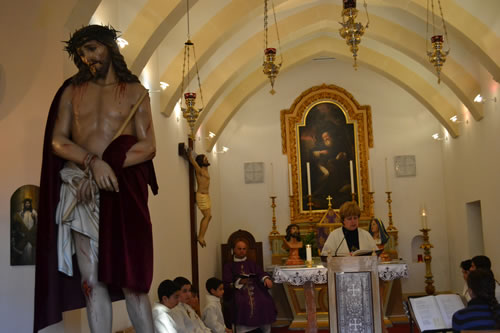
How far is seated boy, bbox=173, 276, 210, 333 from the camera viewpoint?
768 cm

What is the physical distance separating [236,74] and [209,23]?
2144 millimetres

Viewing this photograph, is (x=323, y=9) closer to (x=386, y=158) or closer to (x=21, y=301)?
(x=386, y=158)

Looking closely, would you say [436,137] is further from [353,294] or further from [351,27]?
[351,27]

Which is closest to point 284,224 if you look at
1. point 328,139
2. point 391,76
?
point 328,139

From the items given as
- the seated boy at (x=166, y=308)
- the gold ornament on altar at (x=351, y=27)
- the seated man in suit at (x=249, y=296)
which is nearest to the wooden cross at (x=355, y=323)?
the seated boy at (x=166, y=308)

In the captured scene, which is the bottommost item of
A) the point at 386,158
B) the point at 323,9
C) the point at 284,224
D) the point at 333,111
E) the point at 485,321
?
the point at 485,321

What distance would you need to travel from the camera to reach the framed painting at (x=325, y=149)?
15469 millimetres

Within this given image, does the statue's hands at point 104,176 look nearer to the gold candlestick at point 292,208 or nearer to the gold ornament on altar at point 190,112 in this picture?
the gold ornament on altar at point 190,112

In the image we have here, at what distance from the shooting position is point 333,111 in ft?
52.0

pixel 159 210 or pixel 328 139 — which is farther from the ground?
pixel 328 139

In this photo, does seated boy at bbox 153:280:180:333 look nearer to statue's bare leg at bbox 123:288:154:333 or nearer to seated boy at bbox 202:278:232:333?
seated boy at bbox 202:278:232:333

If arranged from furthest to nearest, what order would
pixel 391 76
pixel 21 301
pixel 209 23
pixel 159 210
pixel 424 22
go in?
pixel 391 76 < pixel 424 22 < pixel 209 23 < pixel 159 210 < pixel 21 301

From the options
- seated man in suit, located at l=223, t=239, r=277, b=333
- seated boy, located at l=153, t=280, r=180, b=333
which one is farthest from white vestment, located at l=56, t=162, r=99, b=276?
seated man in suit, located at l=223, t=239, r=277, b=333

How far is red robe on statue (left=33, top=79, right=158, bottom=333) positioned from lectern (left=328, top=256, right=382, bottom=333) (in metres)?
4.45
